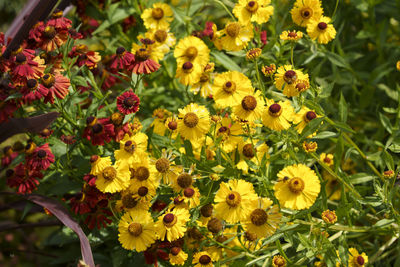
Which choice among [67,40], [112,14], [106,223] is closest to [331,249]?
[106,223]

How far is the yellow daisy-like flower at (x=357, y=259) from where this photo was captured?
1.17 metres

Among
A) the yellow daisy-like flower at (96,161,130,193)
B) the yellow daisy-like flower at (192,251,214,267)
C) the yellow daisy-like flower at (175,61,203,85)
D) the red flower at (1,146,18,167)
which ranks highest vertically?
the yellow daisy-like flower at (175,61,203,85)

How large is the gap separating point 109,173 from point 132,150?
97 mm

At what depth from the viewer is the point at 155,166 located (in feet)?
3.97

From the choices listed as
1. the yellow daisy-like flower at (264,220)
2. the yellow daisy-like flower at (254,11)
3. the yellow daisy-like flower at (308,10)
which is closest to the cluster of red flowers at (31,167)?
the yellow daisy-like flower at (264,220)

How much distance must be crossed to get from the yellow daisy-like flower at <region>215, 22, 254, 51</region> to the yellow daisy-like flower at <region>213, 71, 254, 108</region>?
0.17 m

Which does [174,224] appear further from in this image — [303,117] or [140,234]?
[303,117]

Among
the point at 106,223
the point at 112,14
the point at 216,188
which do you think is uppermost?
the point at 112,14

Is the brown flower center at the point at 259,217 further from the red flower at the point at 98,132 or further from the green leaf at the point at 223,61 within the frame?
the green leaf at the point at 223,61

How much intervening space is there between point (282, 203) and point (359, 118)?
3.41ft

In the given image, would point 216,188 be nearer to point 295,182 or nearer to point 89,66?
Result: point 295,182

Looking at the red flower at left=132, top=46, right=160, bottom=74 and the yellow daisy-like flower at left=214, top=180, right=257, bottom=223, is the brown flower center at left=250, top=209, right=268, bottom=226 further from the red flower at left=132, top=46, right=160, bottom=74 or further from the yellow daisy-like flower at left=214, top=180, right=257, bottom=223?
the red flower at left=132, top=46, right=160, bottom=74

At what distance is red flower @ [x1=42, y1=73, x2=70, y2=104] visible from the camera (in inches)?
47.7

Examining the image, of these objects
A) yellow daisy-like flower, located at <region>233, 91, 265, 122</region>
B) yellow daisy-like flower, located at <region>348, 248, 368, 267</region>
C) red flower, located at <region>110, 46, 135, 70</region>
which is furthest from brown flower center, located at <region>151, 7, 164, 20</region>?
yellow daisy-like flower, located at <region>348, 248, 368, 267</region>
